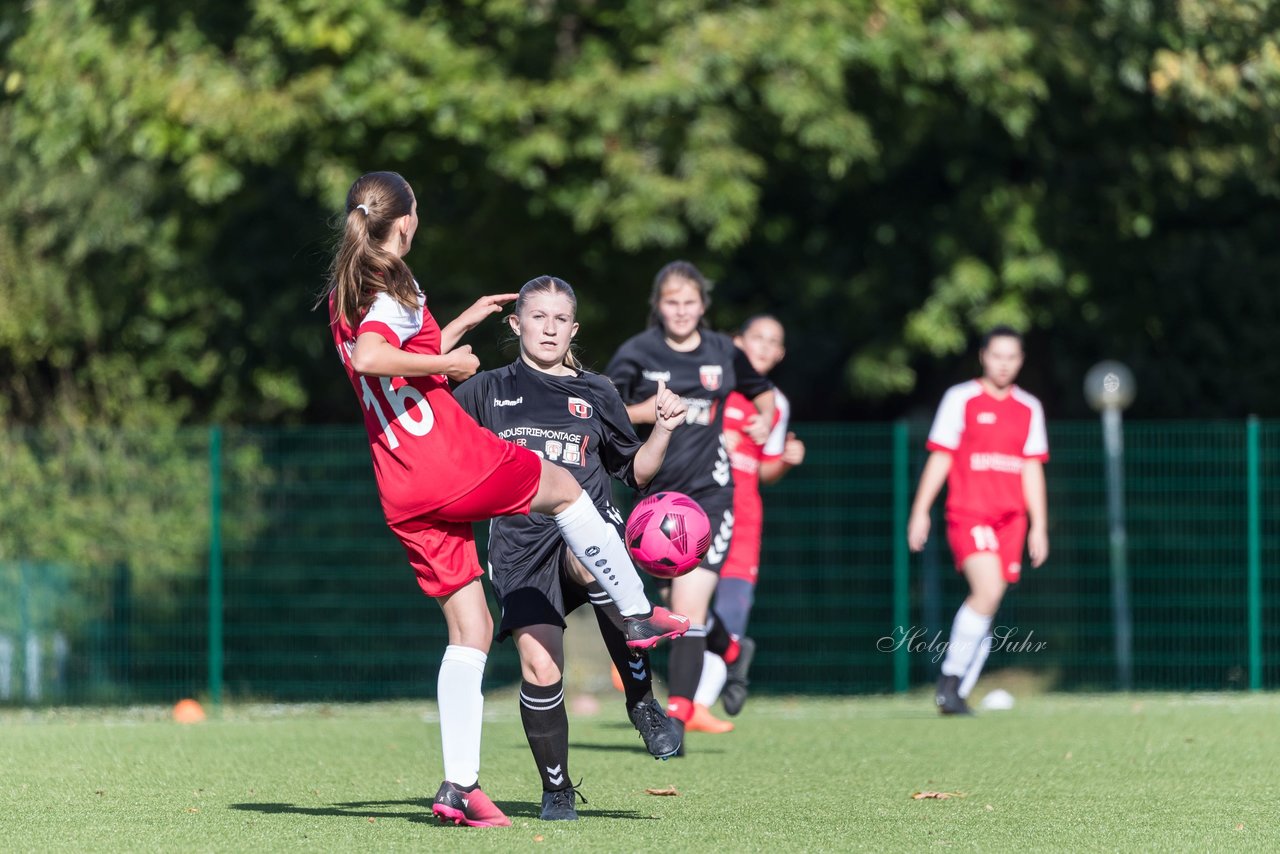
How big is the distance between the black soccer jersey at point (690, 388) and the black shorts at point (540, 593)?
2052 mm

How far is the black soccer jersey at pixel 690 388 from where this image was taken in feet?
27.5

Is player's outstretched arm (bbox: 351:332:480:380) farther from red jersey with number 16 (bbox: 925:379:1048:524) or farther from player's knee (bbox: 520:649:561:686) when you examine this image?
red jersey with number 16 (bbox: 925:379:1048:524)

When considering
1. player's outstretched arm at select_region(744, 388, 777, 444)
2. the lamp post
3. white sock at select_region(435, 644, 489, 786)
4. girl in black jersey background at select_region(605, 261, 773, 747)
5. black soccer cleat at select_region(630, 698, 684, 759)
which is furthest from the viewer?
the lamp post

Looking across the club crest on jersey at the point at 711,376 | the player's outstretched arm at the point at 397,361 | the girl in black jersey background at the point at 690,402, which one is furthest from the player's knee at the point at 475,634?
the club crest on jersey at the point at 711,376

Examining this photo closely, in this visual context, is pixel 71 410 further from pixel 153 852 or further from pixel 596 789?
pixel 153 852

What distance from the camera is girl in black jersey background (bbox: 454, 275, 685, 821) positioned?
6070 millimetres

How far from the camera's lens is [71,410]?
59.7ft

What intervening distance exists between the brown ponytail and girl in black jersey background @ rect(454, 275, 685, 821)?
0.61 meters

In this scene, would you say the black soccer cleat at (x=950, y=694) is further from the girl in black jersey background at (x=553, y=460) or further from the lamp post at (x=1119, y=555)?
the girl in black jersey background at (x=553, y=460)

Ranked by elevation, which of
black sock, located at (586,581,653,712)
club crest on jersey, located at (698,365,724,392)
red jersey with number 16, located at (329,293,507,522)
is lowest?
black sock, located at (586,581,653,712)

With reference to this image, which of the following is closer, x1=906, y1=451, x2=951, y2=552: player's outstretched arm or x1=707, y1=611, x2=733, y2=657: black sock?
x1=707, y1=611, x2=733, y2=657: black sock

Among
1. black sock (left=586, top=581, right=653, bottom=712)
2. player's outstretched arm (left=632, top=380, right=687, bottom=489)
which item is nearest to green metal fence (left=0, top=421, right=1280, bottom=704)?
black sock (left=586, top=581, right=653, bottom=712)

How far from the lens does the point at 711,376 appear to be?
8.48 meters

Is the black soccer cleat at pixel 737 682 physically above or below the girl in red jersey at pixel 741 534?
below
